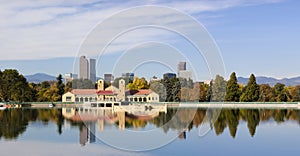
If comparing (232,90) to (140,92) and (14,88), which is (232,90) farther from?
(14,88)

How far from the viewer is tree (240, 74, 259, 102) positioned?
36.0 m

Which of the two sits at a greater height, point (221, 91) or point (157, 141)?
point (221, 91)

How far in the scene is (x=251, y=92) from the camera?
36031 millimetres

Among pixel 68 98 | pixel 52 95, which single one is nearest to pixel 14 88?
pixel 52 95

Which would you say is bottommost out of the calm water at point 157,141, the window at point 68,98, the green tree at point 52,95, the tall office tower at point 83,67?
the calm water at point 157,141

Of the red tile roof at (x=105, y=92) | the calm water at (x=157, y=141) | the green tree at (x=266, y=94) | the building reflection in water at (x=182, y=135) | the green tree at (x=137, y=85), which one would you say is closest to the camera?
the calm water at (x=157, y=141)

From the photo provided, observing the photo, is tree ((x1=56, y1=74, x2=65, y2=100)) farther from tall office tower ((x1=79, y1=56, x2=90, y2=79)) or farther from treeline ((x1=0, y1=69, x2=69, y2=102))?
tall office tower ((x1=79, y1=56, x2=90, y2=79))

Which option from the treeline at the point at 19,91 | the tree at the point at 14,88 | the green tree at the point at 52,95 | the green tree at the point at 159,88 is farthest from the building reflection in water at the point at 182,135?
the tree at the point at 14,88

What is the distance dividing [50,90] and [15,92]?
2824 mm

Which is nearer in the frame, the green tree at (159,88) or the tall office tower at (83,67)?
the tall office tower at (83,67)

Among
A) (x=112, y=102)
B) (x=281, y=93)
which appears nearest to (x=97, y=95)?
(x=112, y=102)

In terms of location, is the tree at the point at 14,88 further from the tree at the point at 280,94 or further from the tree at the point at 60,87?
the tree at the point at 280,94

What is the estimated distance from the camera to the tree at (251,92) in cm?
3603

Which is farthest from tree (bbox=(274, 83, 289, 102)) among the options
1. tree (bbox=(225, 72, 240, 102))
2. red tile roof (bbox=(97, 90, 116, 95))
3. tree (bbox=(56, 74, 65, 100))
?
tree (bbox=(56, 74, 65, 100))
